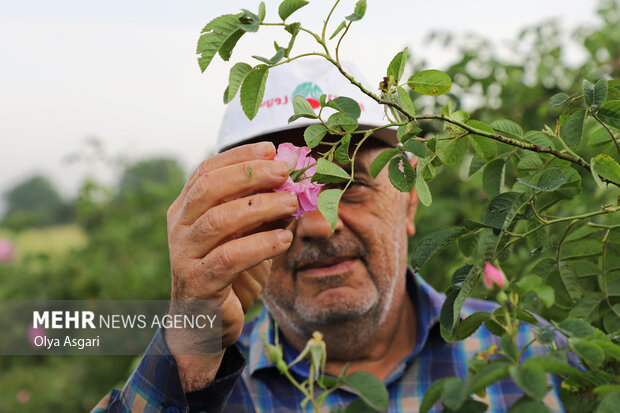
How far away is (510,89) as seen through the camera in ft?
10.4

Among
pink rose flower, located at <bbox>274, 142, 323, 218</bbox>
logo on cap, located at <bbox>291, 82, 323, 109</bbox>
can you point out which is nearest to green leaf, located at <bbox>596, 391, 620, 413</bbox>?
pink rose flower, located at <bbox>274, 142, 323, 218</bbox>

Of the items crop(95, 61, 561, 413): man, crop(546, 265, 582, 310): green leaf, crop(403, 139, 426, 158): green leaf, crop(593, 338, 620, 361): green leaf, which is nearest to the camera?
crop(593, 338, 620, 361): green leaf

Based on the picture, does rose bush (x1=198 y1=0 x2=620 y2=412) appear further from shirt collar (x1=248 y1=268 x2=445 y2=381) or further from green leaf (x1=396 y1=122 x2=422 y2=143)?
shirt collar (x1=248 y1=268 x2=445 y2=381)

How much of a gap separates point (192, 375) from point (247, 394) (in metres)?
0.70

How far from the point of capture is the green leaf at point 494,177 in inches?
47.0

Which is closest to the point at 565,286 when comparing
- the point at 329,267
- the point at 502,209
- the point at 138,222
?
the point at 502,209

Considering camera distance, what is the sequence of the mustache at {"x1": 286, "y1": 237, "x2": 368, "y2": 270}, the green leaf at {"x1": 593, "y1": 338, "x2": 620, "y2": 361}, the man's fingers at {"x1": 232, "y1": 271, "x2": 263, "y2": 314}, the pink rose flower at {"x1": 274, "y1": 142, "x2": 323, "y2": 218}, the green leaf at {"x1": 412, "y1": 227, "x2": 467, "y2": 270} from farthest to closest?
the mustache at {"x1": 286, "y1": 237, "x2": 368, "y2": 270} → the man's fingers at {"x1": 232, "y1": 271, "x2": 263, "y2": 314} → the pink rose flower at {"x1": 274, "y1": 142, "x2": 323, "y2": 218} → the green leaf at {"x1": 412, "y1": 227, "x2": 467, "y2": 270} → the green leaf at {"x1": 593, "y1": 338, "x2": 620, "y2": 361}

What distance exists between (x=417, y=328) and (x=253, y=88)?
1.51 metres

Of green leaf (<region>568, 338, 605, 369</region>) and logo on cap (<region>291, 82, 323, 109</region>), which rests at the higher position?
green leaf (<region>568, 338, 605, 369</region>)

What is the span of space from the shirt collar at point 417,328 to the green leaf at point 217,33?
1.37 metres

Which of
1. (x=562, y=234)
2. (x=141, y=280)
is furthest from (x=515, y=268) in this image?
(x=141, y=280)

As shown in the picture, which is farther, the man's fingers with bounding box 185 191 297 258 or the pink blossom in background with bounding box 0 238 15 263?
the pink blossom in background with bounding box 0 238 15 263

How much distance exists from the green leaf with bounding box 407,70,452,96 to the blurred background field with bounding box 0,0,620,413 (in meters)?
1.52

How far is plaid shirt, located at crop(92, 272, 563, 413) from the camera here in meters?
1.41
